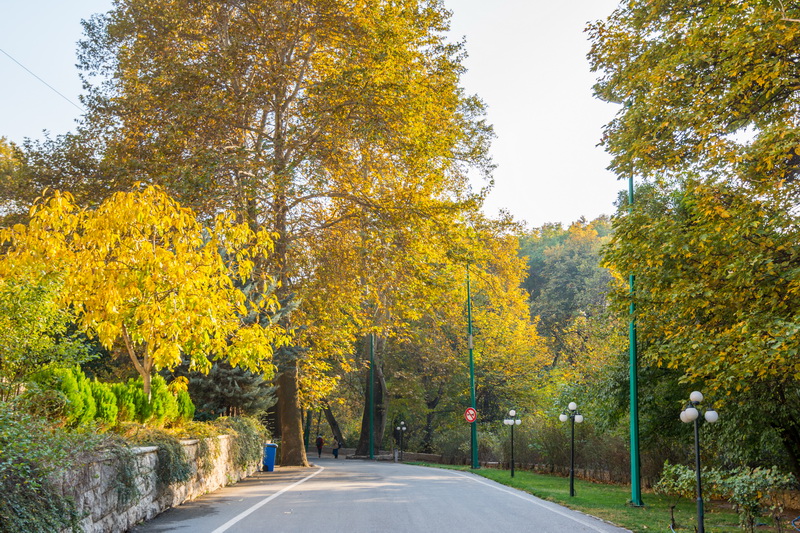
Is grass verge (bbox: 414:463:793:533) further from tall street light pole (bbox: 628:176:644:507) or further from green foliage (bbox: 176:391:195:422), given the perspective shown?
green foliage (bbox: 176:391:195:422)

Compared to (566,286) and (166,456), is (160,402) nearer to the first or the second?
(166,456)

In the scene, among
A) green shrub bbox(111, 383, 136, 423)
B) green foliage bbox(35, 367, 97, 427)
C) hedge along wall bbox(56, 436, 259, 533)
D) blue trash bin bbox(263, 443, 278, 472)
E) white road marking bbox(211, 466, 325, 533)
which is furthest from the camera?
blue trash bin bbox(263, 443, 278, 472)

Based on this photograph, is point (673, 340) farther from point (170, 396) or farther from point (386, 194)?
point (386, 194)

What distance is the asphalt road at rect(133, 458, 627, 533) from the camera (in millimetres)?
9328

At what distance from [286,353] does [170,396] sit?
987cm

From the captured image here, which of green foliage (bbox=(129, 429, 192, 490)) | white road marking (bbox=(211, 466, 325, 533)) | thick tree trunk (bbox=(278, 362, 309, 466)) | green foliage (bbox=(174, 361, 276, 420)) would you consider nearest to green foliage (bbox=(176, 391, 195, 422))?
white road marking (bbox=(211, 466, 325, 533))

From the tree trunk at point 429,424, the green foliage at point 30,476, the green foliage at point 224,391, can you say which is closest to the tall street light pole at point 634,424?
the green foliage at point 224,391

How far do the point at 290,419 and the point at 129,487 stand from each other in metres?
17.1

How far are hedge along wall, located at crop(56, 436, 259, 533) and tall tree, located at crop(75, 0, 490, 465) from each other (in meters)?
7.49

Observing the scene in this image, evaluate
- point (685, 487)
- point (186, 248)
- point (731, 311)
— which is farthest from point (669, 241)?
point (186, 248)

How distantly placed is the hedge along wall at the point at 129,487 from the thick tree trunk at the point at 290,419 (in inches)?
437

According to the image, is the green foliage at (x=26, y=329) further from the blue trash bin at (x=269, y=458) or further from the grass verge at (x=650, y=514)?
the blue trash bin at (x=269, y=458)

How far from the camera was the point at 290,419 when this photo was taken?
25.4 metres

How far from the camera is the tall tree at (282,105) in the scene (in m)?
19.1
